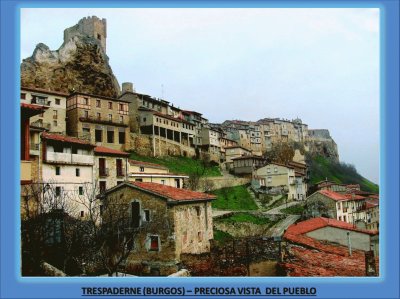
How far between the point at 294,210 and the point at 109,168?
44.1 ft

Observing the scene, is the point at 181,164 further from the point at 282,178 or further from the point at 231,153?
the point at 231,153

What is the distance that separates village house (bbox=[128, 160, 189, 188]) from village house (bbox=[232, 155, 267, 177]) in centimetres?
1527

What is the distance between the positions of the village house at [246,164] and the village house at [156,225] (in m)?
20.1

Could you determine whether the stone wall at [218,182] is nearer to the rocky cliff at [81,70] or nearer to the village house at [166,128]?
the village house at [166,128]

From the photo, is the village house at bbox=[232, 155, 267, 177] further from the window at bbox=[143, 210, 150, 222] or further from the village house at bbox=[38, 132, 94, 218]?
the window at bbox=[143, 210, 150, 222]

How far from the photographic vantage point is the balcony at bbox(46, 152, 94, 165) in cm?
1532

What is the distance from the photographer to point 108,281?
26.2 feet

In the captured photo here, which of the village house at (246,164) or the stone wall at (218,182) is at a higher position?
the village house at (246,164)

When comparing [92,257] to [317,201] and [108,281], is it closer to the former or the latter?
[108,281]

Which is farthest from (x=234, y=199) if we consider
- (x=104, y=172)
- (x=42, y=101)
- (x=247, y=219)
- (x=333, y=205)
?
(x=42, y=101)

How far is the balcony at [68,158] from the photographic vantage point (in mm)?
15320

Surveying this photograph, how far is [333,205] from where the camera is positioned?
2094 centimetres

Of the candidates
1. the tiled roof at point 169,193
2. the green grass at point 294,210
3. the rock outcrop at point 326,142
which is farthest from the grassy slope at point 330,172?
the tiled roof at point 169,193
